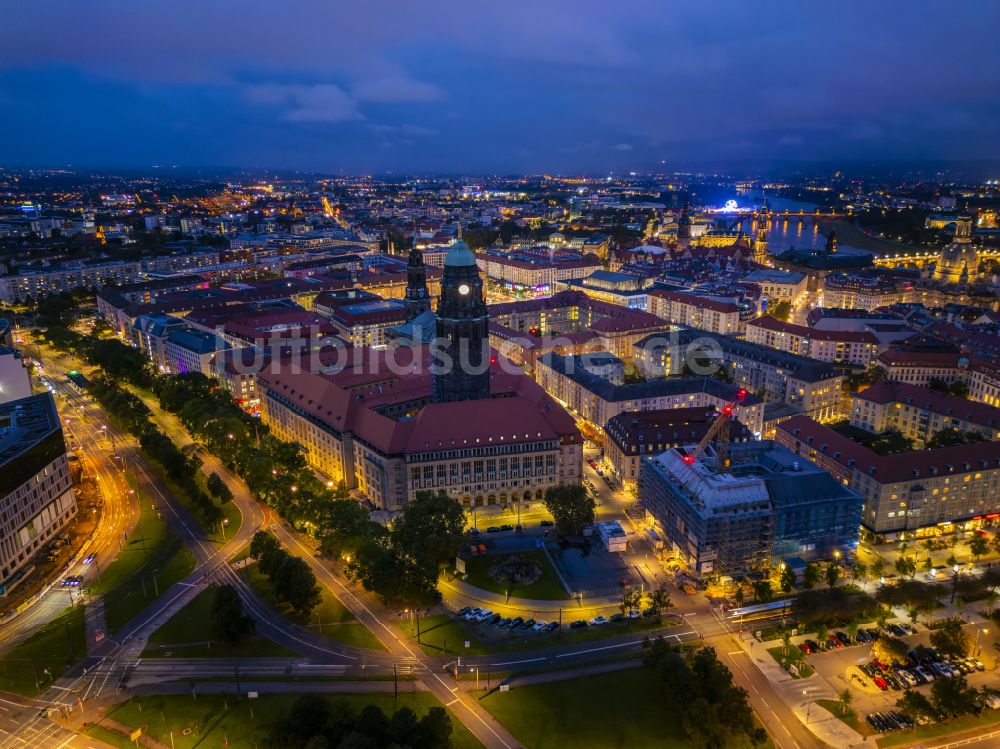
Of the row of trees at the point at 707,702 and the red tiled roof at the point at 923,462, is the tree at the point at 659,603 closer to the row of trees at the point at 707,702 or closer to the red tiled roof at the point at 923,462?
→ the row of trees at the point at 707,702

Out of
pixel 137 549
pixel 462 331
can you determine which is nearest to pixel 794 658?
pixel 462 331

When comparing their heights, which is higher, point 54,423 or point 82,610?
point 54,423

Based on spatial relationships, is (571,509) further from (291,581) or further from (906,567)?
(906,567)

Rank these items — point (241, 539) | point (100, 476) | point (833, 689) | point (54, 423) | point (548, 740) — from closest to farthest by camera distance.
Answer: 1. point (548, 740)
2. point (833, 689)
3. point (241, 539)
4. point (54, 423)
5. point (100, 476)

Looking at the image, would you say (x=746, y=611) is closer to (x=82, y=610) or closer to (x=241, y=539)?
(x=241, y=539)


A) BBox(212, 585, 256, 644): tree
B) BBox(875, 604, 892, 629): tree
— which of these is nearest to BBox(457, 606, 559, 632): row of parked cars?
BBox(212, 585, 256, 644): tree

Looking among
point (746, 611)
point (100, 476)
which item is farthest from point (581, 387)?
point (100, 476)
